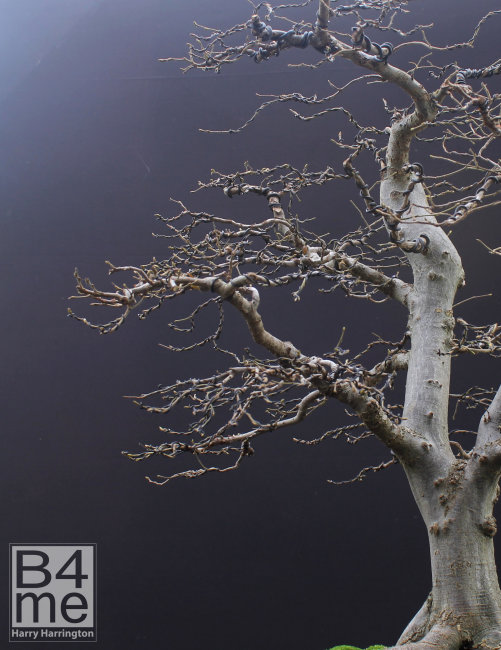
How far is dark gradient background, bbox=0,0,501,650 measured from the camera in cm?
303

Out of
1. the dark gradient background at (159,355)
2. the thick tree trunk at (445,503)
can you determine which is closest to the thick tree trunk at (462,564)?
the thick tree trunk at (445,503)

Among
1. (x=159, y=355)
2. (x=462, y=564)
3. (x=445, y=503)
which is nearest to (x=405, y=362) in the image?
(x=445, y=503)

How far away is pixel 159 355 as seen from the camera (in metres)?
3.15

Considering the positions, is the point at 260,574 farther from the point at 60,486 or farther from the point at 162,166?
the point at 162,166

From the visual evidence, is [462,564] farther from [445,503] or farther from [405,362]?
[405,362]

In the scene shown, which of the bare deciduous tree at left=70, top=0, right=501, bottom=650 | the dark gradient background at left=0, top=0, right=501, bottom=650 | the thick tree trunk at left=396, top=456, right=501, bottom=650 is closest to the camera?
the bare deciduous tree at left=70, top=0, right=501, bottom=650

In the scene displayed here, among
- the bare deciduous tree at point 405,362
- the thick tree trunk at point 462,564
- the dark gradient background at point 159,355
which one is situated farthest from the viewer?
the dark gradient background at point 159,355

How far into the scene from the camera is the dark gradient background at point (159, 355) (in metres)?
3.03

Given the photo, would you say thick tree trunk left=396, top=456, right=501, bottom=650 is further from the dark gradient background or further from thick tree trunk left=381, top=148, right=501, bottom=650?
the dark gradient background

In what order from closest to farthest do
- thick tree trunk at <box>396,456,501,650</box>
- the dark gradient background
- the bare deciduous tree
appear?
1. the bare deciduous tree
2. thick tree trunk at <box>396,456,501,650</box>
3. the dark gradient background

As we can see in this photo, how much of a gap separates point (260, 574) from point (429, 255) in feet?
6.14

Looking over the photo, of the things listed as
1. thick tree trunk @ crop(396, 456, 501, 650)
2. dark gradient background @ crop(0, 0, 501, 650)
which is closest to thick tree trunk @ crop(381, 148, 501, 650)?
thick tree trunk @ crop(396, 456, 501, 650)

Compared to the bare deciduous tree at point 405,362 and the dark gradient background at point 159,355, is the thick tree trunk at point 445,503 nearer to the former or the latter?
the bare deciduous tree at point 405,362

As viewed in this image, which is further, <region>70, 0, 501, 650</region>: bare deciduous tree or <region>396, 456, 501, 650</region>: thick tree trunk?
<region>396, 456, 501, 650</region>: thick tree trunk
